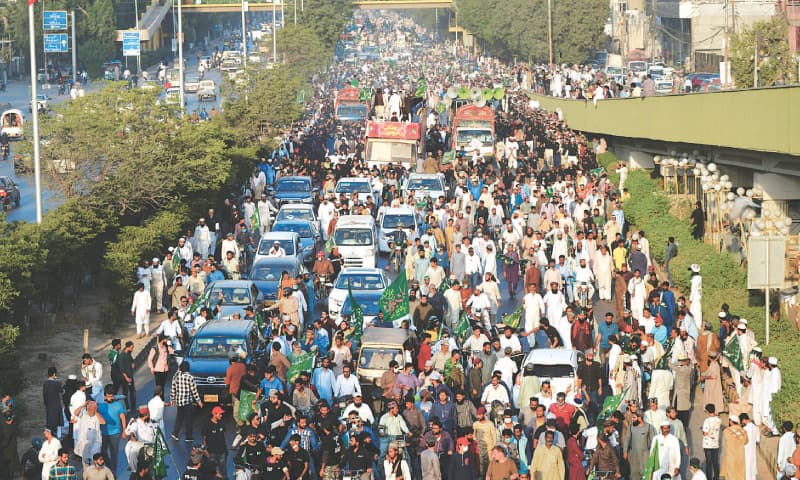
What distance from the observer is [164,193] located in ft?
112

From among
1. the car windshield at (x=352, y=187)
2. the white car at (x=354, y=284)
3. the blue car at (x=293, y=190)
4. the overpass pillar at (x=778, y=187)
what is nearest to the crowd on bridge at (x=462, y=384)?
the white car at (x=354, y=284)

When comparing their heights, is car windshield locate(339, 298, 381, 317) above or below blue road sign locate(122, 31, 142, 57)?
below

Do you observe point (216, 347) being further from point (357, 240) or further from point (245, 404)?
point (357, 240)

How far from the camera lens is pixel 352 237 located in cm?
3078

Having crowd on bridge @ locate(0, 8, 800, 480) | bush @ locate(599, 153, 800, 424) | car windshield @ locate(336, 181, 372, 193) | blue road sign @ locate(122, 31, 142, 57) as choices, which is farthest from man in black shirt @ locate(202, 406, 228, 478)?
blue road sign @ locate(122, 31, 142, 57)

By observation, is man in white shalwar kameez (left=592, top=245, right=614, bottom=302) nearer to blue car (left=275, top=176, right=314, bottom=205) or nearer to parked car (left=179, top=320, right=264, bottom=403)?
parked car (left=179, top=320, right=264, bottom=403)

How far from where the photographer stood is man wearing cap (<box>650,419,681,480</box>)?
1567 centimetres

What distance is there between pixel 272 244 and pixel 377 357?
977cm

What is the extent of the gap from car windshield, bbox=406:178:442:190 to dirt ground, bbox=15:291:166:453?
11192 millimetres

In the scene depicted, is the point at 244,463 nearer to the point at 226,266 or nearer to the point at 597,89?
the point at 226,266

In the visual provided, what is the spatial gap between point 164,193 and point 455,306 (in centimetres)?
1179

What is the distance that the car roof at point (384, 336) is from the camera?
797 inches

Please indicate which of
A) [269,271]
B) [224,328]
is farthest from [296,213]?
[224,328]

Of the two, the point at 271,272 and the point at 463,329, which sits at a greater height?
the point at 271,272
